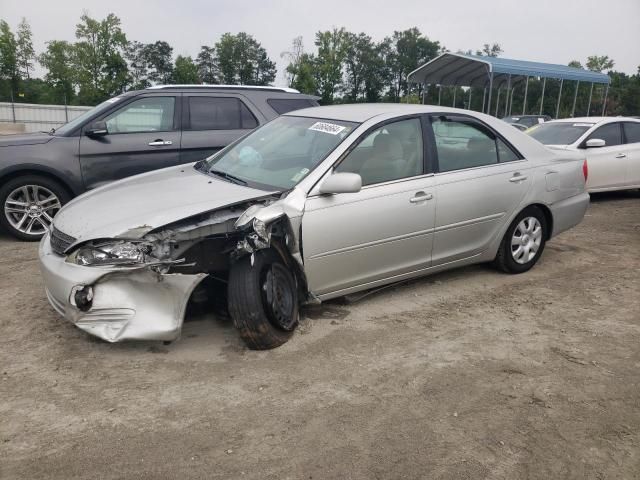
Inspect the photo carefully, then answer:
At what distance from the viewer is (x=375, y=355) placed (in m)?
3.62

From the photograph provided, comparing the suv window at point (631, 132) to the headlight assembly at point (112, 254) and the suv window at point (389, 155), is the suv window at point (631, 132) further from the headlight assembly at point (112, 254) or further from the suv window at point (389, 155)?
the headlight assembly at point (112, 254)

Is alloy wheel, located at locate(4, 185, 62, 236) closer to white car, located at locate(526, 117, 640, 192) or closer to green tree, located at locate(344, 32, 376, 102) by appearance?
white car, located at locate(526, 117, 640, 192)

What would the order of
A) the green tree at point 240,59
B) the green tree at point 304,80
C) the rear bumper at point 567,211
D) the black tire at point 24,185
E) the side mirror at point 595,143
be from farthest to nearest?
the green tree at point 240,59, the green tree at point 304,80, the side mirror at point 595,143, the black tire at point 24,185, the rear bumper at point 567,211

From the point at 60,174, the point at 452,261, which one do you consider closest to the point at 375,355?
the point at 452,261

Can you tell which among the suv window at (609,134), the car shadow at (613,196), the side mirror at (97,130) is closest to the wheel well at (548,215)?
the suv window at (609,134)

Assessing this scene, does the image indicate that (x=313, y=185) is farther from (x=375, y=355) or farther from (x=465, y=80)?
(x=465, y=80)

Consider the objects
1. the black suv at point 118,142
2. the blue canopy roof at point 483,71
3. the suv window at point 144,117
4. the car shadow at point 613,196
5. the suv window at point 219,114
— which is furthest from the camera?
the blue canopy roof at point 483,71

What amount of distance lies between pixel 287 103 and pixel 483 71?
849 inches

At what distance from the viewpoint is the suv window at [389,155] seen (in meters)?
4.09

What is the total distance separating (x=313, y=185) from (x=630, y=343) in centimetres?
257

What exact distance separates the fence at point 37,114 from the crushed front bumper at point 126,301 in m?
27.4

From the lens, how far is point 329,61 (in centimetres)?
4978

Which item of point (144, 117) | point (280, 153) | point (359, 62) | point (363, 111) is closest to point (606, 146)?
point (363, 111)

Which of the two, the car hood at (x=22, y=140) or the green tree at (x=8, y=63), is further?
the green tree at (x=8, y=63)
